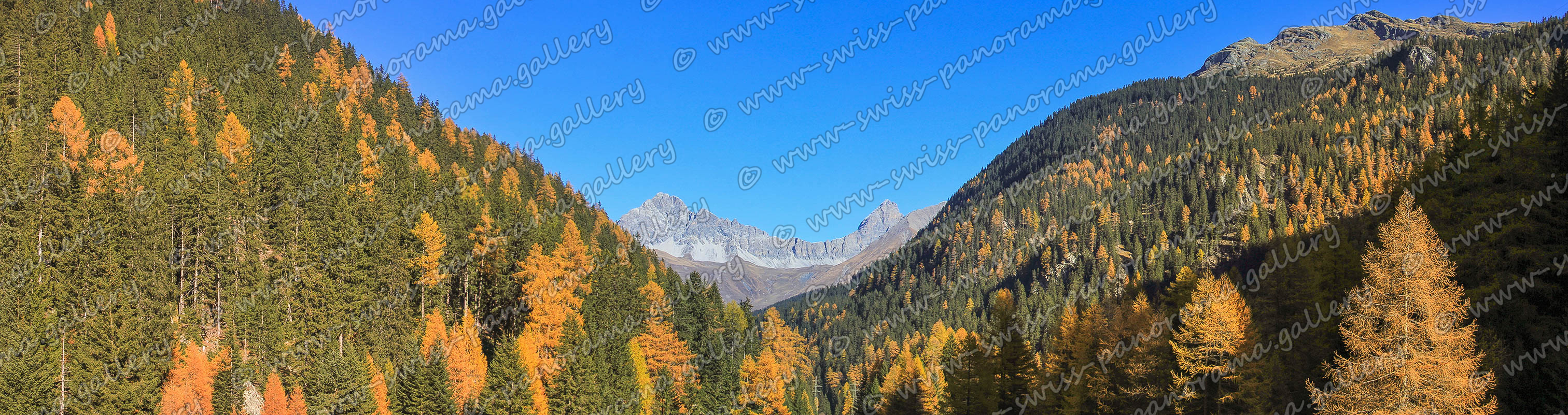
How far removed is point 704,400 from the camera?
53594mm

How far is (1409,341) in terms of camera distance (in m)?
21.7

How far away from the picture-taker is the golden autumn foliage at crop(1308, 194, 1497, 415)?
21.2 m

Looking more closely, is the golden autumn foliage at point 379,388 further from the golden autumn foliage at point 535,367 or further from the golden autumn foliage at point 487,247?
the golden autumn foliage at point 487,247

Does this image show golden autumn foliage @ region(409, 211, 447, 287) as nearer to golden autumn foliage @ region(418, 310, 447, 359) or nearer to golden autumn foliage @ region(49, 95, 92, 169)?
golden autumn foliage @ region(418, 310, 447, 359)

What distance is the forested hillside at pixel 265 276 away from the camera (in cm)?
3488

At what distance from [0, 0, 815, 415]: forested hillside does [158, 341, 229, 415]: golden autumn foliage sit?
0.36 ft

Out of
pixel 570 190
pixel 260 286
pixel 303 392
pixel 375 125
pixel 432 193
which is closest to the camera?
pixel 303 392

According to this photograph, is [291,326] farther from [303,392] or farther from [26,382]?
[26,382]

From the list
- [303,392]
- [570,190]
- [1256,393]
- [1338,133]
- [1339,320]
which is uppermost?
[570,190]

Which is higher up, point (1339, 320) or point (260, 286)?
point (260, 286)

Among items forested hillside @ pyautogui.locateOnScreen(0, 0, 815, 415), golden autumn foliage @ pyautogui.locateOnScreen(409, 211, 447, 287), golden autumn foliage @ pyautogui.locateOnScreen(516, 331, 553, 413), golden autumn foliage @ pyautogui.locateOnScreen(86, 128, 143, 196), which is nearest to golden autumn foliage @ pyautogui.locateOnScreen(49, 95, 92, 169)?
forested hillside @ pyautogui.locateOnScreen(0, 0, 815, 415)

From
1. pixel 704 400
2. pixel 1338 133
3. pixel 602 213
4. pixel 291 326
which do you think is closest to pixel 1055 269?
pixel 1338 133

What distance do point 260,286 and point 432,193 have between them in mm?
21611

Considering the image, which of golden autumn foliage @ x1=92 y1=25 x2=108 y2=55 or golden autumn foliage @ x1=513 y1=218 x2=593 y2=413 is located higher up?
golden autumn foliage @ x1=92 y1=25 x2=108 y2=55
